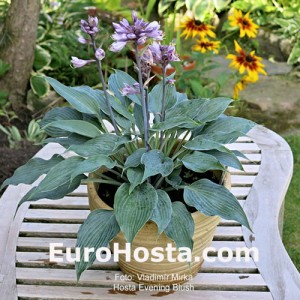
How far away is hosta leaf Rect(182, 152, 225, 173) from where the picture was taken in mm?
1316

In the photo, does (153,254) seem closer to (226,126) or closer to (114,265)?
(114,265)

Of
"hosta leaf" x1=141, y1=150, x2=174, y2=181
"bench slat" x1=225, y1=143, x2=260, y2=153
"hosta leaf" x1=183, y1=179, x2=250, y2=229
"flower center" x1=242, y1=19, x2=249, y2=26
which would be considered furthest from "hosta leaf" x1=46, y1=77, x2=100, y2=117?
"flower center" x1=242, y1=19, x2=249, y2=26

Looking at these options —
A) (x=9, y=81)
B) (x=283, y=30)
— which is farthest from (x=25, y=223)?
(x=283, y=30)

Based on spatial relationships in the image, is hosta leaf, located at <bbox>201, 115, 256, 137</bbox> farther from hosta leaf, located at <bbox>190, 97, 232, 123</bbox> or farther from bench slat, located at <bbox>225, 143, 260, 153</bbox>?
bench slat, located at <bbox>225, 143, 260, 153</bbox>

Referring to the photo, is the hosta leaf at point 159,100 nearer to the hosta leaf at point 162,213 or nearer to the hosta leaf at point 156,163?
the hosta leaf at point 156,163

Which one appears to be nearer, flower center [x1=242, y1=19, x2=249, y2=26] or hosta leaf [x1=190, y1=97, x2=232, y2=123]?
hosta leaf [x1=190, y1=97, x2=232, y2=123]

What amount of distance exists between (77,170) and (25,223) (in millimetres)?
503

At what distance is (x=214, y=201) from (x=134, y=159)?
210mm

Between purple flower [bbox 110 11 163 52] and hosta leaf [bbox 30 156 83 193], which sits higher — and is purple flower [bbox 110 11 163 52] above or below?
above

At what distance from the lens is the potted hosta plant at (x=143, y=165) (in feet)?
4.07

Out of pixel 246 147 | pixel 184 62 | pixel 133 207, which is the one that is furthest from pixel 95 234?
pixel 184 62

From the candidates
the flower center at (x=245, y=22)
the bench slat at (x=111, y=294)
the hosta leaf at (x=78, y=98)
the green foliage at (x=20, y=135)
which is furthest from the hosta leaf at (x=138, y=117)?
the flower center at (x=245, y=22)

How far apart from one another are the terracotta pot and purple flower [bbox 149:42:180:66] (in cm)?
36

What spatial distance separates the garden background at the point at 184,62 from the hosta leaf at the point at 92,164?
4.65 feet
